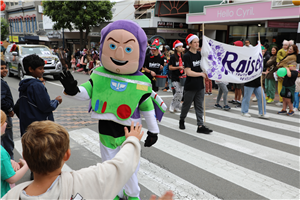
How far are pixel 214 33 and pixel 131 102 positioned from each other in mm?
17010

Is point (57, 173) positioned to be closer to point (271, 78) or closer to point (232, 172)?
point (232, 172)

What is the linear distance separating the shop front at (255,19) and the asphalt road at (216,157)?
6.01m

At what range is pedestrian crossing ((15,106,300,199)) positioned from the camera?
3.58m

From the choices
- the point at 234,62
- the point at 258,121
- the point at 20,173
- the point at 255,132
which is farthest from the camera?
the point at 258,121

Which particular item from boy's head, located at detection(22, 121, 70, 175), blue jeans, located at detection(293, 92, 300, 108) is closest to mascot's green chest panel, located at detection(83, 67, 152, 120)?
boy's head, located at detection(22, 121, 70, 175)

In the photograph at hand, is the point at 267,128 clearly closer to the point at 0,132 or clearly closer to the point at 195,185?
the point at 195,185

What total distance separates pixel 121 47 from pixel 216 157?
280 cm

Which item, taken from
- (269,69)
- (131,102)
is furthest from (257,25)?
→ (131,102)

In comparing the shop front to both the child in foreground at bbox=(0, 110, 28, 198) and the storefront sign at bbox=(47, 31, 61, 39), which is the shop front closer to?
the child in foreground at bbox=(0, 110, 28, 198)

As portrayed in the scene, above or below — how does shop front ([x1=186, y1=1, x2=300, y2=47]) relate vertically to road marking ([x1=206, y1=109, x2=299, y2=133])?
above

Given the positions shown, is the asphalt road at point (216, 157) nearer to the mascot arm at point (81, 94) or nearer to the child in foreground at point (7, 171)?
the mascot arm at point (81, 94)

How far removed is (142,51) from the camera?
3.12 meters

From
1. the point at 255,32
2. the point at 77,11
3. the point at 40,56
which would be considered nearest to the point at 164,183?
the point at 40,56

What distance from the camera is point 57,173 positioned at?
1443 mm
